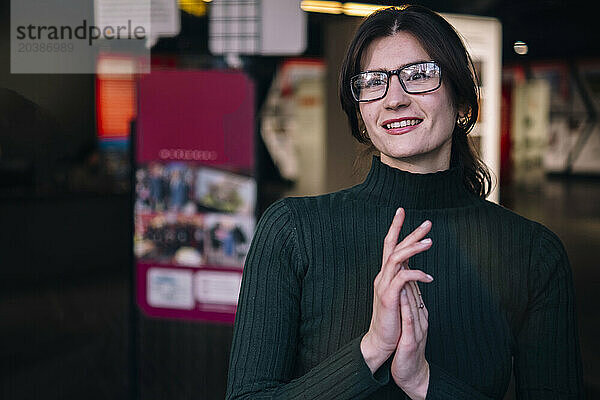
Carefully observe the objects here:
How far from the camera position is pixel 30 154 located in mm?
7898

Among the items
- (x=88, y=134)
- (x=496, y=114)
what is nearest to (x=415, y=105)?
(x=496, y=114)

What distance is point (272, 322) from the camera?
45.6 inches

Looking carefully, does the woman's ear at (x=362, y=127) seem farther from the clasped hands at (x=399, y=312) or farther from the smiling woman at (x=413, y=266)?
the clasped hands at (x=399, y=312)

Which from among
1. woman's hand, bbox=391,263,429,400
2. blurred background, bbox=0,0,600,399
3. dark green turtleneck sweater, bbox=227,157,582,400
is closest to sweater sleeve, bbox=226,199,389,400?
dark green turtleneck sweater, bbox=227,157,582,400

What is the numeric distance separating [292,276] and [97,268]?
590 cm

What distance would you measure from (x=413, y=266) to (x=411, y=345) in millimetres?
239

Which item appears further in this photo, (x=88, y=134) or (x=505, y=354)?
(x=88, y=134)

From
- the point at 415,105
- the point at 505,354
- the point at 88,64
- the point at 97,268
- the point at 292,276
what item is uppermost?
the point at 88,64

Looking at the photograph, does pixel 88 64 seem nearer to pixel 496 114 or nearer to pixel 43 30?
pixel 43 30

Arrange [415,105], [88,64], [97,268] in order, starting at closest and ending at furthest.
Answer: [415,105], [88,64], [97,268]

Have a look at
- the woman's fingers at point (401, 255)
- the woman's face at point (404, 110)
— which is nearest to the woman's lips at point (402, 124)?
the woman's face at point (404, 110)

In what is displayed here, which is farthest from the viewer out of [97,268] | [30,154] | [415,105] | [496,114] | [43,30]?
[30,154]

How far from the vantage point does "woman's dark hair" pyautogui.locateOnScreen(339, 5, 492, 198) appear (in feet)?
3.84

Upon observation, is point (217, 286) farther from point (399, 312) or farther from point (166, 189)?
point (399, 312)
